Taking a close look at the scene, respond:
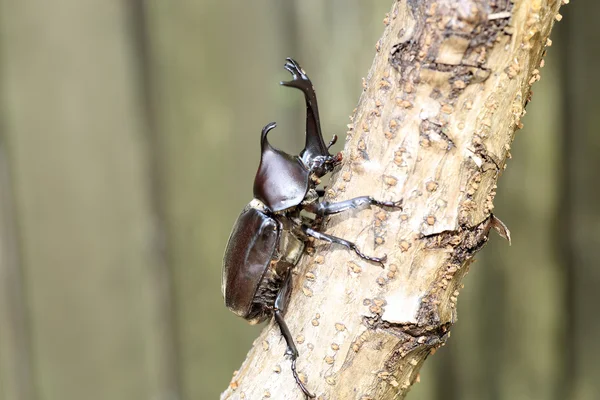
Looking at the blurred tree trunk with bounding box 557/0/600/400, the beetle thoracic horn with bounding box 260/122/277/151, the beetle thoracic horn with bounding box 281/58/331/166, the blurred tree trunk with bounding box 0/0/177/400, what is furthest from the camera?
the blurred tree trunk with bounding box 0/0/177/400

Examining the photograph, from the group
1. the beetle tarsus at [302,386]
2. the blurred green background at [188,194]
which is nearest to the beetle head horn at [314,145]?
the blurred green background at [188,194]

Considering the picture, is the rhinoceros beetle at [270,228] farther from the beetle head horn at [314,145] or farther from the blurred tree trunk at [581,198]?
the blurred tree trunk at [581,198]

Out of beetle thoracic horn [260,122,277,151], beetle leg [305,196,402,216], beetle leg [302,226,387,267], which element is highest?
beetle thoracic horn [260,122,277,151]

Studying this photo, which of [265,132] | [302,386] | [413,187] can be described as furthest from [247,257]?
[413,187]

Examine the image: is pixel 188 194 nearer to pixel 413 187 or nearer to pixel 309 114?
pixel 309 114

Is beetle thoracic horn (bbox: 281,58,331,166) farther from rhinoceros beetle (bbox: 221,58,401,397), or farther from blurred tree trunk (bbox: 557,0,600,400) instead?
blurred tree trunk (bbox: 557,0,600,400)

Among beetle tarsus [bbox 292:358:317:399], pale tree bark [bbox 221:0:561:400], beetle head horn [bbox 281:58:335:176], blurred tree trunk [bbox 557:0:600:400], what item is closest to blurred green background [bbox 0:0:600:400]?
blurred tree trunk [bbox 557:0:600:400]

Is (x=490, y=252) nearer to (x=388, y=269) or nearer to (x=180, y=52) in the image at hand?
(x=388, y=269)
